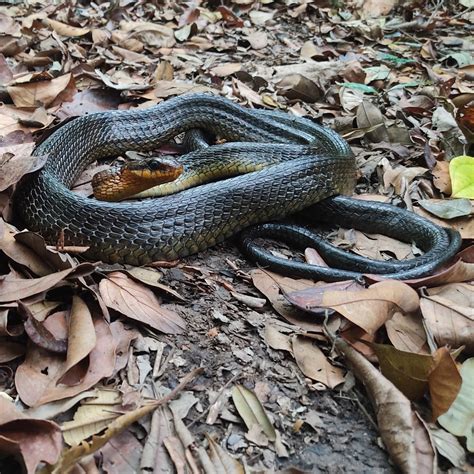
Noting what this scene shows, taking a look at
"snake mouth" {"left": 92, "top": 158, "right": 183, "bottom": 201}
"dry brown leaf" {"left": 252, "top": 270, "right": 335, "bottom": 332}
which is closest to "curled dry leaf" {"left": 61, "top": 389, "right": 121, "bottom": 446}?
"dry brown leaf" {"left": 252, "top": 270, "right": 335, "bottom": 332}

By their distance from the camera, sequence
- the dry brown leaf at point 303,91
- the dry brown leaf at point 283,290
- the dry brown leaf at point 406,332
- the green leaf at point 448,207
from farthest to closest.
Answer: the dry brown leaf at point 303,91
the green leaf at point 448,207
the dry brown leaf at point 283,290
the dry brown leaf at point 406,332

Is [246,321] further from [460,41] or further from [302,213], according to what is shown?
[460,41]

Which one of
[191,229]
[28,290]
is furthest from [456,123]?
[28,290]

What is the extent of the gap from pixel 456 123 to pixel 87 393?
15.1ft

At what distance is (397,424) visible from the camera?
2578 mm

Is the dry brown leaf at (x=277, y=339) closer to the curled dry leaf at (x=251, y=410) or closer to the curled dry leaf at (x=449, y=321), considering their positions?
the curled dry leaf at (x=251, y=410)

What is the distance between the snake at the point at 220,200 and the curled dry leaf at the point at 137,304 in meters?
0.43

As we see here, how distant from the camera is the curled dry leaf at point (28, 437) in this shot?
2275 mm

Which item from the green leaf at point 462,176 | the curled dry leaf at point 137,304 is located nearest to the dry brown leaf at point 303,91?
the green leaf at point 462,176

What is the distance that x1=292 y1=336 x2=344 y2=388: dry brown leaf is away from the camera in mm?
2955

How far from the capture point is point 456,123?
5707 millimetres

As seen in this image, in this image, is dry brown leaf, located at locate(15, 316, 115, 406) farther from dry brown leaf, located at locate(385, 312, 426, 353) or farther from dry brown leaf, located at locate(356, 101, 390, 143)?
dry brown leaf, located at locate(356, 101, 390, 143)

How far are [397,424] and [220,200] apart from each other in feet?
6.91

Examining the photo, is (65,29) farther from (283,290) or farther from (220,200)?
(283,290)
